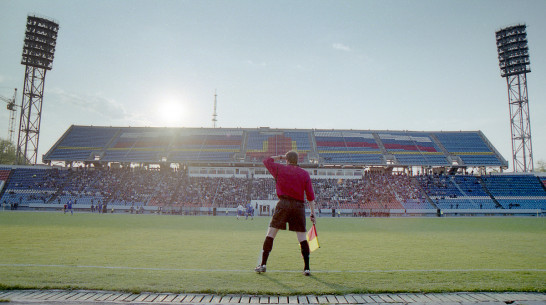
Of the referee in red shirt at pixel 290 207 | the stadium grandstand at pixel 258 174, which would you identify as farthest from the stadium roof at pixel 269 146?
the referee in red shirt at pixel 290 207

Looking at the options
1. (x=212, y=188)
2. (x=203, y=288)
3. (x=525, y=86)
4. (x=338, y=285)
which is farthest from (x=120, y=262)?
(x=525, y=86)

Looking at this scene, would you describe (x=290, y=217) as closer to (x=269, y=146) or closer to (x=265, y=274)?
(x=265, y=274)

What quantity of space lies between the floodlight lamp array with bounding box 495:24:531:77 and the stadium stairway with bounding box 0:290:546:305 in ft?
190

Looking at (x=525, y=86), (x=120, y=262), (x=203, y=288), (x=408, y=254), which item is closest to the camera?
(x=203, y=288)

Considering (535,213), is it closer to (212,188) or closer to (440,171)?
(440,171)

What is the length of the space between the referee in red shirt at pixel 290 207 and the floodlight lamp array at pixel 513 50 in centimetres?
5807

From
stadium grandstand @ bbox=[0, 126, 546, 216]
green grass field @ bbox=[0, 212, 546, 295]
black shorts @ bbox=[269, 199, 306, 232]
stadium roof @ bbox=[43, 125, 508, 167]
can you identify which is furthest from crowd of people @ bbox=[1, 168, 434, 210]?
black shorts @ bbox=[269, 199, 306, 232]

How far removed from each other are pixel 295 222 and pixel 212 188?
40.5m

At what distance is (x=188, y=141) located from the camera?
5322cm

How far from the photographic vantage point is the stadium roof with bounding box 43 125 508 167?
4912cm

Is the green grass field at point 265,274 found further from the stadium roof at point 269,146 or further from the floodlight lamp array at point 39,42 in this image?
the floodlight lamp array at point 39,42

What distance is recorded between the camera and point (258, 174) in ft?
164

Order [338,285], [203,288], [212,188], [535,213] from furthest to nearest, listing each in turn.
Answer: [212,188]
[535,213]
[338,285]
[203,288]

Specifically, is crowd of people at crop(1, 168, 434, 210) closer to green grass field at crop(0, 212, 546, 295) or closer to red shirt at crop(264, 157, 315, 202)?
green grass field at crop(0, 212, 546, 295)
